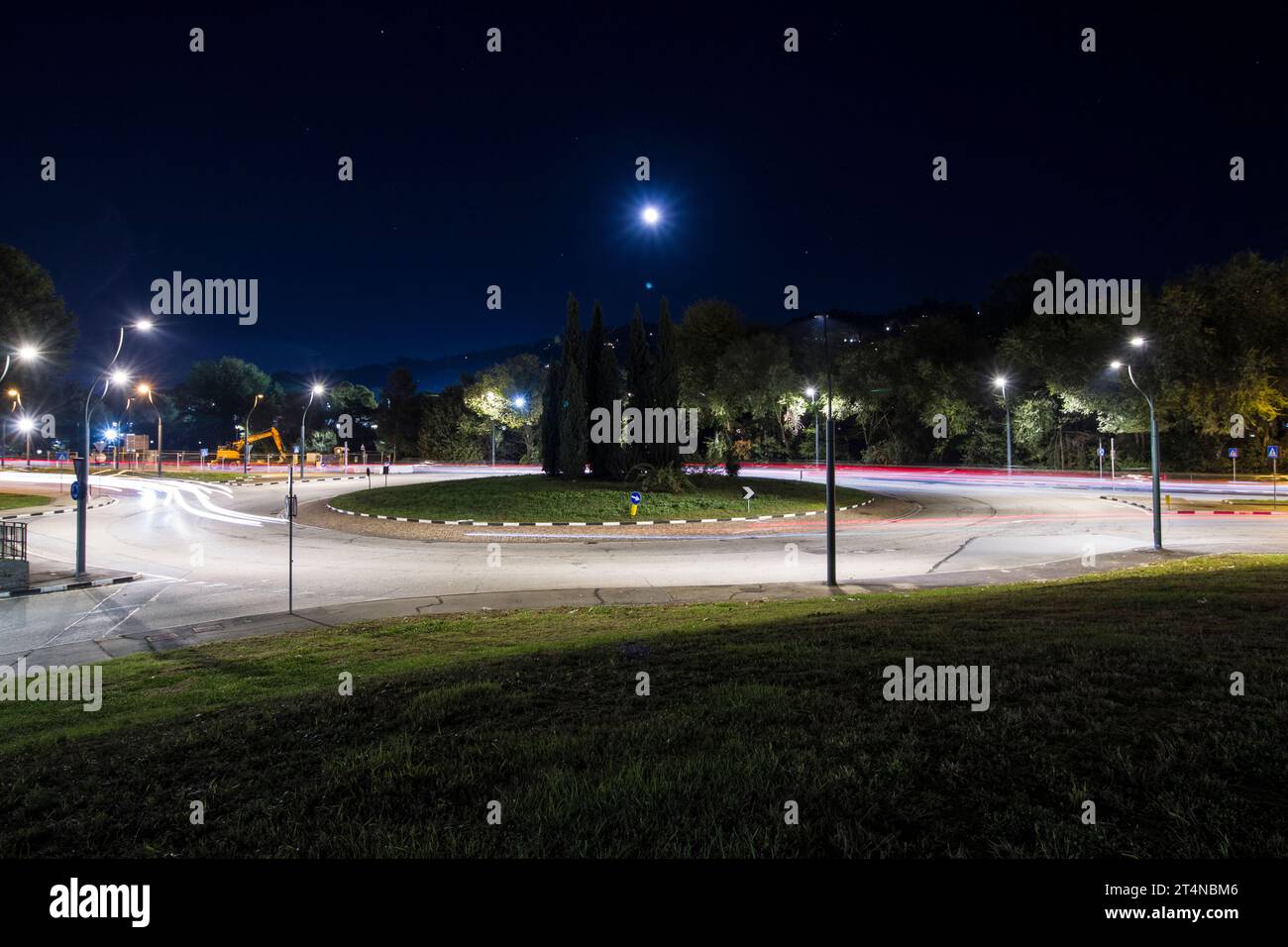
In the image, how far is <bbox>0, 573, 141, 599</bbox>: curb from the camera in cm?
1538

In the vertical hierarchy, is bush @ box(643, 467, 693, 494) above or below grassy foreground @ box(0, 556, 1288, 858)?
above

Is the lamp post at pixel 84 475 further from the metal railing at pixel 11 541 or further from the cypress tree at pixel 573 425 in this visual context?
the cypress tree at pixel 573 425

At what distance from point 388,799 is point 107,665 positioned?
7738 mm

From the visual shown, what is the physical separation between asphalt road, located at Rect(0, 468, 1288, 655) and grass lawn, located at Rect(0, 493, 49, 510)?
668cm

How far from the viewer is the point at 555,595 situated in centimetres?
1450

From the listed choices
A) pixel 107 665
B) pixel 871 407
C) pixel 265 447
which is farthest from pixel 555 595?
pixel 265 447

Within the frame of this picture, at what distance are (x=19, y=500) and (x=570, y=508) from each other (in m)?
29.9

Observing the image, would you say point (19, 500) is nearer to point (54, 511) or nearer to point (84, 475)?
point (54, 511)

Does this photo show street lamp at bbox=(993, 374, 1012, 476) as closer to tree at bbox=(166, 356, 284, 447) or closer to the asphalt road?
the asphalt road

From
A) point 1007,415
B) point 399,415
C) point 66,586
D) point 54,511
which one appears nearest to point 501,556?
point 66,586

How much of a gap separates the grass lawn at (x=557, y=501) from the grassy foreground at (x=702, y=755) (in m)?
20.1

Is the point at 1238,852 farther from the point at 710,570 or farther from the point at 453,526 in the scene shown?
the point at 453,526

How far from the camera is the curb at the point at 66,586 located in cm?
1538

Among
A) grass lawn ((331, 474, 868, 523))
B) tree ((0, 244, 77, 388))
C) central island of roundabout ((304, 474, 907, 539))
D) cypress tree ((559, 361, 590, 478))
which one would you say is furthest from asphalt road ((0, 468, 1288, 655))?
tree ((0, 244, 77, 388))
